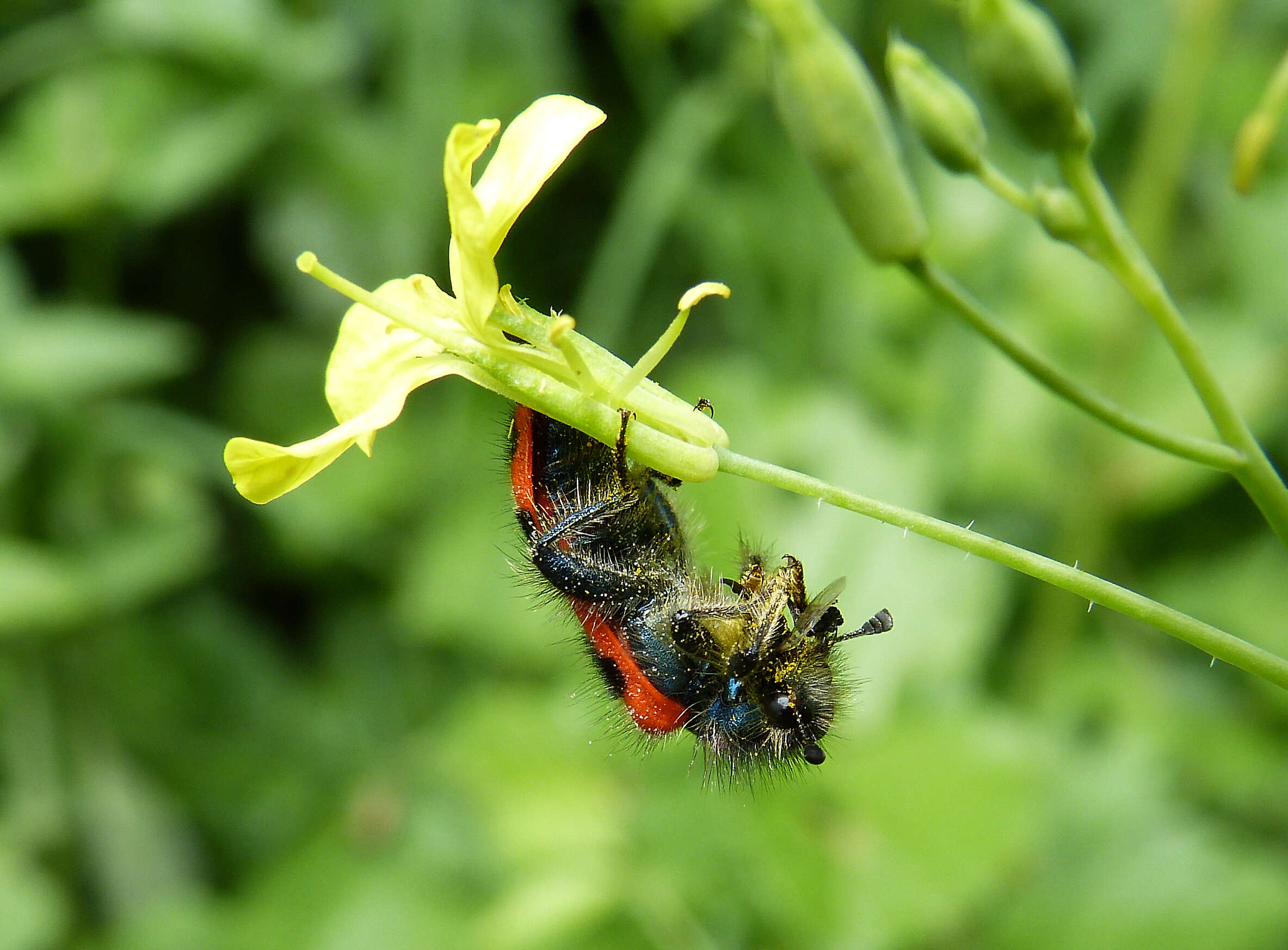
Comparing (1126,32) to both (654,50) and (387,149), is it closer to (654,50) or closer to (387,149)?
(654,50)

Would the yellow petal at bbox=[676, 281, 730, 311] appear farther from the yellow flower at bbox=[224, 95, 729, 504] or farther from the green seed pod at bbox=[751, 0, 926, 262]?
the green seed pod at bbox=[751, 0, 926, 262]

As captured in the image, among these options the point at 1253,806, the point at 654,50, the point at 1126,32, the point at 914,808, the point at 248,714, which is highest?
the point at 1126,32

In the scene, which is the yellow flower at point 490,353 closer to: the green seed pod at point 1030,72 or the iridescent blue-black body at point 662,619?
the iridescent blue-black body at point 662,619

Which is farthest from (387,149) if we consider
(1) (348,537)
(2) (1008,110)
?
(2) (1008,110)

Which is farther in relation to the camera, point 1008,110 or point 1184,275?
point 1184,275

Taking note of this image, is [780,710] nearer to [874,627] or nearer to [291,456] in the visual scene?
[874,627]

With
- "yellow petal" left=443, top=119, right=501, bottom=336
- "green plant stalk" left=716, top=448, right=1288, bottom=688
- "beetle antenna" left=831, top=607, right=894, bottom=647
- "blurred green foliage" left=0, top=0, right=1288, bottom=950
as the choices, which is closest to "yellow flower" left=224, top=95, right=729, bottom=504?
"yellow petal" left=443, top=119, right=501, bottom=336

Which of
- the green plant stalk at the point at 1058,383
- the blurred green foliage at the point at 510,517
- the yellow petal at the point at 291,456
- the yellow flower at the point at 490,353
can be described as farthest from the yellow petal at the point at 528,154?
the blurred green foliage at the point at 510,517

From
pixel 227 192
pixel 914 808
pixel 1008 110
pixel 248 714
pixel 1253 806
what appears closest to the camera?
pixel 1008 110
